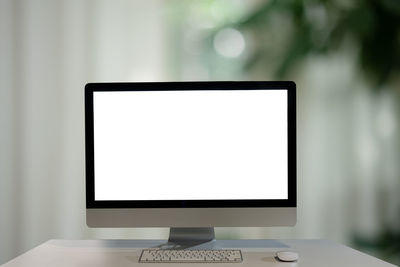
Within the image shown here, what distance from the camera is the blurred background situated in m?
2.04

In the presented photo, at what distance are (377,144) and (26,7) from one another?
1.76 metres

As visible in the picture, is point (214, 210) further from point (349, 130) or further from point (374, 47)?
point (374, 47)

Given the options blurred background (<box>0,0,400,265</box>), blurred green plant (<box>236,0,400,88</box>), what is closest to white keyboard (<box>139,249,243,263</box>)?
blurred background (<box>0,0,400,265</box>)

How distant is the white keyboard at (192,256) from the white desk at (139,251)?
0.8 inches

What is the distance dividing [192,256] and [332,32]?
130cm

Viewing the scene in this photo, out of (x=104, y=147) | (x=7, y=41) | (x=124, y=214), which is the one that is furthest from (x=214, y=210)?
(x=7, y=41)

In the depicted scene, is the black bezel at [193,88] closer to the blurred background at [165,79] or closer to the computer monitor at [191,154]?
the computer monitor at [191,154]

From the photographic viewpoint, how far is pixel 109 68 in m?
2.05

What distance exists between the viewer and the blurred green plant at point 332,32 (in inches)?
77.3

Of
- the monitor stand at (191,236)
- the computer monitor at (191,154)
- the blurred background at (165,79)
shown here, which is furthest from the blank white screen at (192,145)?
the blurred background at (165,79)

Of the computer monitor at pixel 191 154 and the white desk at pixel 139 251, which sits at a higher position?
the computer monitor at pixel 191 154

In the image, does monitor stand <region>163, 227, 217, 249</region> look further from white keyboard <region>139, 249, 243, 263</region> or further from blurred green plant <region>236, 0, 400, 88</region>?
blurred green plant <region>236, 0, 400, 88</region>

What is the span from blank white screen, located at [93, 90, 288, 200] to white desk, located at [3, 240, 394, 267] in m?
0.17

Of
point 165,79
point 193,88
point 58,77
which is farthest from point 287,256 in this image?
point 58,77
